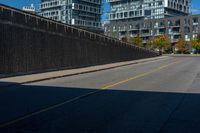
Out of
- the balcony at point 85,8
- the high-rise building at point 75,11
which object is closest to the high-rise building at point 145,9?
the high-rise building at point 75,11

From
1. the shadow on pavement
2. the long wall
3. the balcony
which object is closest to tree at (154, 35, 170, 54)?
the balcony

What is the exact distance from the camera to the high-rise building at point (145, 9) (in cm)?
17400

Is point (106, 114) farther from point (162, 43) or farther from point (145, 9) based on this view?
point (145, 9)

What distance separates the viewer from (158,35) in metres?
148

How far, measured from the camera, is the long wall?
24297 millimetres

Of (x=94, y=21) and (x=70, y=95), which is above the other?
(x=94, y=21)

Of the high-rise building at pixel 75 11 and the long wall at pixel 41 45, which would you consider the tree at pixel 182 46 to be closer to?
the high-rise building at pixel 75 11

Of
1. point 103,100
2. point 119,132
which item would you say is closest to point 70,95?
point 103,100

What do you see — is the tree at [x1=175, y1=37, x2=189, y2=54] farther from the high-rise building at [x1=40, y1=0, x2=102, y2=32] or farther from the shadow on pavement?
the shadow on pavement

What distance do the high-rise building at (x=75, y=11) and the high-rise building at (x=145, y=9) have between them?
2788 cm

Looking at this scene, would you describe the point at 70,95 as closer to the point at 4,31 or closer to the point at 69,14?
the point at 4,31

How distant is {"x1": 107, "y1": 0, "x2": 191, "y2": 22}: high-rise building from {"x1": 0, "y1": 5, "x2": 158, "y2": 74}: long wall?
5297 inches

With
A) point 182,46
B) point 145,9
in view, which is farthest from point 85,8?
point 182,46

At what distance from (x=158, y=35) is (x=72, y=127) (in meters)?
142
